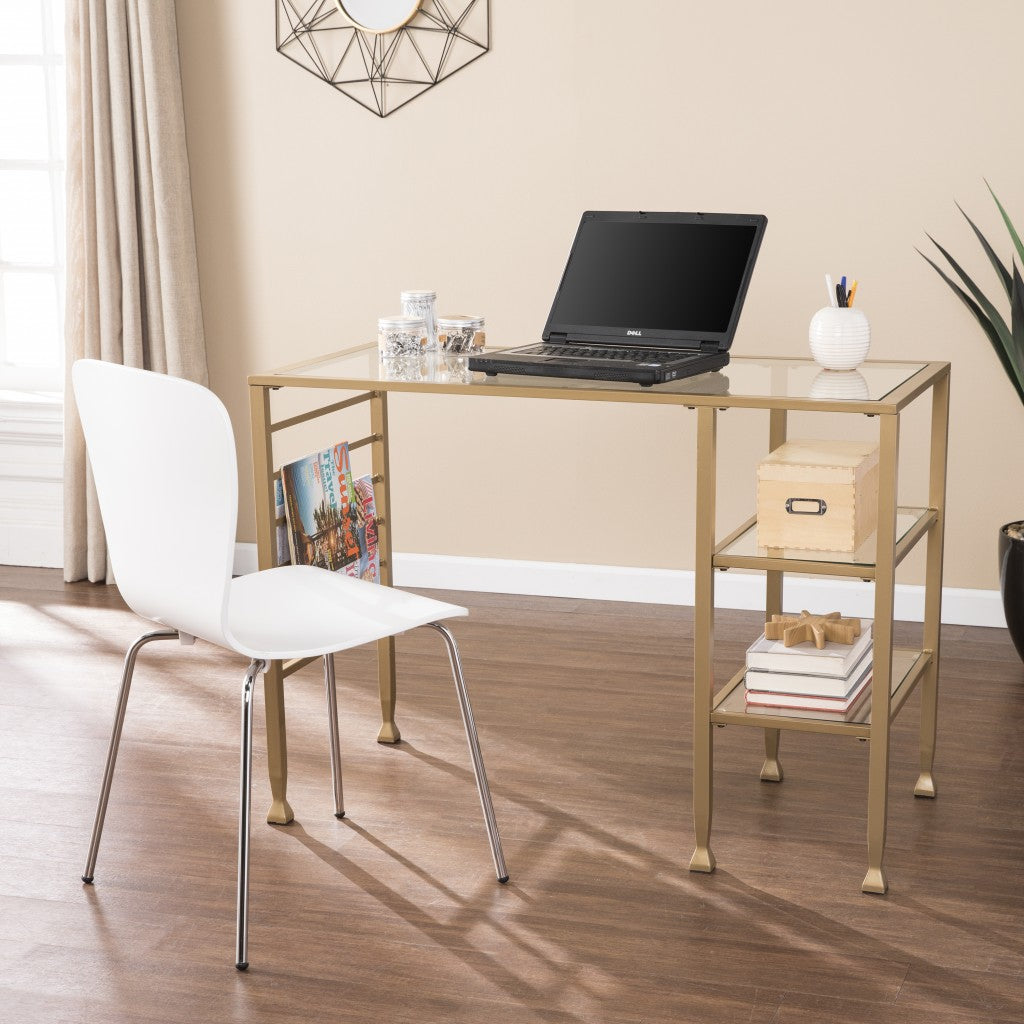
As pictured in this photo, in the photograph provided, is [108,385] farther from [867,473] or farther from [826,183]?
[826,183]

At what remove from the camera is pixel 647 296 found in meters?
2.54

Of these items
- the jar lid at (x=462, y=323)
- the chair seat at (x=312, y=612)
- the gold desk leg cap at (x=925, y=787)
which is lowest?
the gold desk leg cap at (x=925, y=787)

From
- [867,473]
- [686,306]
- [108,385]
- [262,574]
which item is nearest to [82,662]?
[262,574]

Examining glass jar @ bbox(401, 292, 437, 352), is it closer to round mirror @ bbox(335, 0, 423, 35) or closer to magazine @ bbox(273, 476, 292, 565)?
magazine @ bbox(273, 476, 292, 565)

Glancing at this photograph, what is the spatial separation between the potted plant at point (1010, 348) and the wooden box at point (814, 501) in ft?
3.57

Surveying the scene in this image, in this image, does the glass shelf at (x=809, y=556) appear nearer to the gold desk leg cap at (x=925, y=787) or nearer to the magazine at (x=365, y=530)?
the gold desk leg cap at (x=925, y=787)

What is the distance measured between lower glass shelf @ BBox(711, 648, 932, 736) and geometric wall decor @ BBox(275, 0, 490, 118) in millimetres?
2048

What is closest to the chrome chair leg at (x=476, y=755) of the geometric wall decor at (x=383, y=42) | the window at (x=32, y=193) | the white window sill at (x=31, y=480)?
the geometric wall decor at (x=383, y=42)

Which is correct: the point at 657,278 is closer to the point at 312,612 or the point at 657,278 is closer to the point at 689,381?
the point at 689,381

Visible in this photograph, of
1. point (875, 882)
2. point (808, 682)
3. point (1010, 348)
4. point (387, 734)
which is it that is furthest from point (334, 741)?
point (1010, 348)

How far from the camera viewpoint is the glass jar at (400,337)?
2.55 meters

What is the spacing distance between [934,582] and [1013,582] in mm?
725

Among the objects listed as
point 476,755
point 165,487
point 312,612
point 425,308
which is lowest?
point 476,755

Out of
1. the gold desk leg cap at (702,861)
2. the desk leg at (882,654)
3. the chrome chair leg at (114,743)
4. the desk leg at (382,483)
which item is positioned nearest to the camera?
the desk leg at (882,654)
